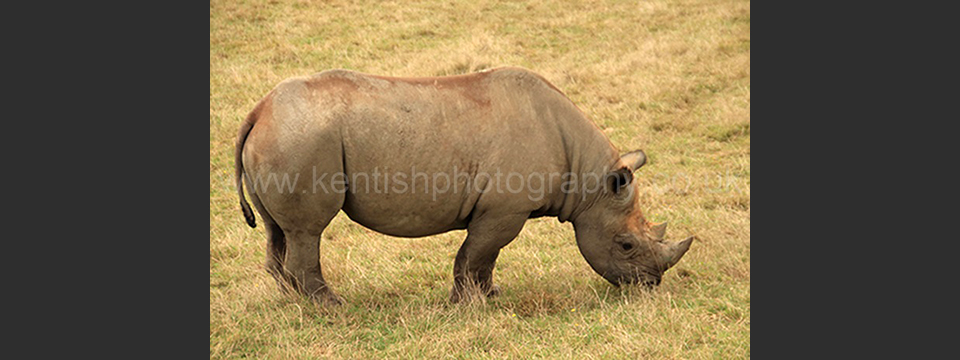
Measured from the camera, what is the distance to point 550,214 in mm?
7883

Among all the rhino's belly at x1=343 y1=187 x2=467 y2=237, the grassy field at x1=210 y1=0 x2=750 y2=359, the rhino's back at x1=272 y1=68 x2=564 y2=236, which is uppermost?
the rhino's back at x1=272 y1=68 x2=564 y2=236

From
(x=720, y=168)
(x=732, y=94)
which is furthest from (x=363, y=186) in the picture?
(x=732, y=94)

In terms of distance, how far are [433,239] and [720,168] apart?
4609 millimetres

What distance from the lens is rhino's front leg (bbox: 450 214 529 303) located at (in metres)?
7.40

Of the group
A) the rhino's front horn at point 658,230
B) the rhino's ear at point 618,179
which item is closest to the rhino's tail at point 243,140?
the rhino's ear at point 618,179

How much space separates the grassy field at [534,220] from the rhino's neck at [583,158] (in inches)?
34.2

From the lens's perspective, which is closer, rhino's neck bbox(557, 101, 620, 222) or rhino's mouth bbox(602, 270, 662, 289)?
rhino's neck bbox(557, 101, 620, 222)

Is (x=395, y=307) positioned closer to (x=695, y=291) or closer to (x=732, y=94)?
(x=695, y=291)

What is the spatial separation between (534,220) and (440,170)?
11.5ft

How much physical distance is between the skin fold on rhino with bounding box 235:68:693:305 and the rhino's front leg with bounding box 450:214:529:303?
0.01 m

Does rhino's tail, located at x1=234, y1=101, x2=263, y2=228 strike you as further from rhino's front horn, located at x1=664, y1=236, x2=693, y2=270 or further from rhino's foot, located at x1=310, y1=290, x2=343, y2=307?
rhino's front horn, located at x1=664, y1=236, x2=693, y2=270

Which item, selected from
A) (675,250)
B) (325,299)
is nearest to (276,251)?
(325,299)

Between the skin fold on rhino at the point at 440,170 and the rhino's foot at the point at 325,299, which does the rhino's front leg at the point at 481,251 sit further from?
the rhino's foot at the point at 325,299

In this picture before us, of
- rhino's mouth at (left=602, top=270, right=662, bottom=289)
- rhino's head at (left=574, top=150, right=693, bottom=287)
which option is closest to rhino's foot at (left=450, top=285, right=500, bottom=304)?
rhino's head at (left=574, top=150, right=693, bottom=287)
